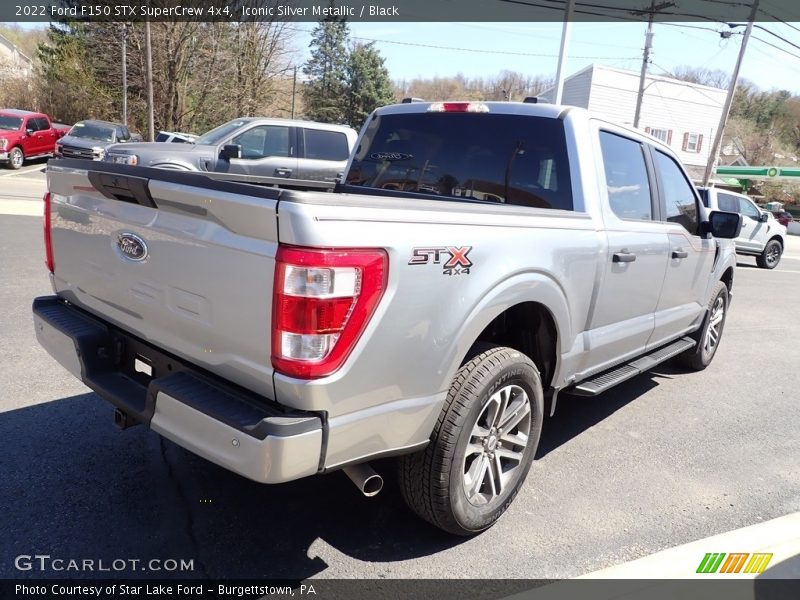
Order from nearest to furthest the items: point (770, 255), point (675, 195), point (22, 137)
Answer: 1. point (675, 195)
2. point (770, 255)
3. point (22, 137)

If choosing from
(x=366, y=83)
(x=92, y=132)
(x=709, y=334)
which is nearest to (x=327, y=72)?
(x=366, y=83)

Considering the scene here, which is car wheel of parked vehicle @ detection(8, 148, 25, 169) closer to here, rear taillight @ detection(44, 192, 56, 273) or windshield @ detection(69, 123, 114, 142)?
windshield @ detection(69, 123, 114, 142)

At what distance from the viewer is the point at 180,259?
7.55ft

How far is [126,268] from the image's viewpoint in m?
2.58

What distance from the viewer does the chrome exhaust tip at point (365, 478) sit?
2.32m

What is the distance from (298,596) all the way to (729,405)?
4.03m

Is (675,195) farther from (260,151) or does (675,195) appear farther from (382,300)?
(260,151)

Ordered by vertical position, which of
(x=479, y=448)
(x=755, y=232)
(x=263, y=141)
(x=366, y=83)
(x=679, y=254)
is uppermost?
(x=366, y=83)

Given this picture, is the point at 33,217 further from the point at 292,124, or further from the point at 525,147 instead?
the point at 525,147

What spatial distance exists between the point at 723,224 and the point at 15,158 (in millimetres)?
22125

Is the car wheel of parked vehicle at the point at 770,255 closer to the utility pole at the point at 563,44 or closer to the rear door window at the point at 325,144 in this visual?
the utility pole at the point at 563,44

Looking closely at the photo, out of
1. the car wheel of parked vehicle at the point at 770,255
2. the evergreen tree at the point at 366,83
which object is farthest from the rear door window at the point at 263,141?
the evergreen tree at the point at 366,83

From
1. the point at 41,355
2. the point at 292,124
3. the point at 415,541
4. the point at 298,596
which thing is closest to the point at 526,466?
the point at 415,541

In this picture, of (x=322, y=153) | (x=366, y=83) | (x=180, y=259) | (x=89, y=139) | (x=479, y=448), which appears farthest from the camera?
(x=366, y=83)
